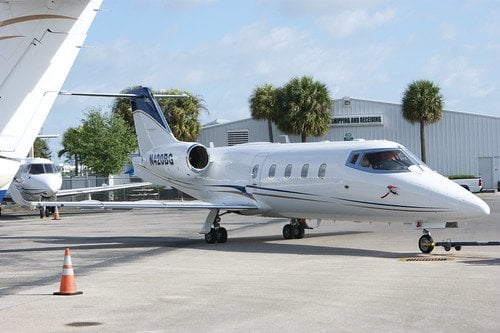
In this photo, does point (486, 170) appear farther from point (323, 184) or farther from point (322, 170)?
point (323, 184)

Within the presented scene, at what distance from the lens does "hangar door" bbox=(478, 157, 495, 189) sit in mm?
58112

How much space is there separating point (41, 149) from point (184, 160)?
7875 cm

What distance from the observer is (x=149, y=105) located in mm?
26562

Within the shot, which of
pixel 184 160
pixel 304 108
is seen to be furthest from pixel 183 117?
pixel 184 160

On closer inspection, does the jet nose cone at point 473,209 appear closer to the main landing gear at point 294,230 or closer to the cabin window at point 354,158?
the cabin window at point 354,158

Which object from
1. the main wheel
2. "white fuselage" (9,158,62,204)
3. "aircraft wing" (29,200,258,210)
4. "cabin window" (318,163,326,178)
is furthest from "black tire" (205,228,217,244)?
"white fuselage" (9,158,62,204)

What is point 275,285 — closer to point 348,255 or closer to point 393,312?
point 393,312

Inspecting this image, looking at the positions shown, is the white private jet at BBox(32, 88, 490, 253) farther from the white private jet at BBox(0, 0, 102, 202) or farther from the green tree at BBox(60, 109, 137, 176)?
the green tree at BBox(60, 109, 137, 176)

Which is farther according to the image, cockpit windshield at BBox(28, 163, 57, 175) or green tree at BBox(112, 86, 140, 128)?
green tree at BBox(112, 86, 140, 128)

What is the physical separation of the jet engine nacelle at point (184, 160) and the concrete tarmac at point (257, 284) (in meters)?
1.88

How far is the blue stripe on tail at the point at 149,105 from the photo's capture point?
26.2 m

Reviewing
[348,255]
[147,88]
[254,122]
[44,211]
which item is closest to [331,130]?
[254,122]

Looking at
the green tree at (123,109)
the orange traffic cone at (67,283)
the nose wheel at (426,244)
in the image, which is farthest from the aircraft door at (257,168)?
the green tree at (123,109)

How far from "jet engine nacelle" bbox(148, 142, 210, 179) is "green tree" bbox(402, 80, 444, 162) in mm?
34474
